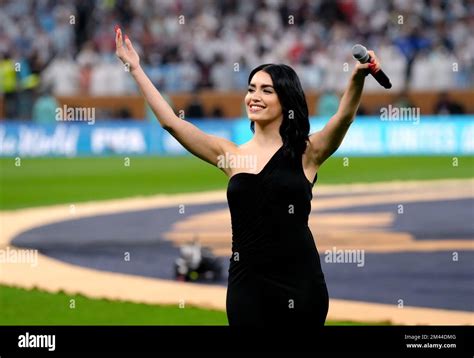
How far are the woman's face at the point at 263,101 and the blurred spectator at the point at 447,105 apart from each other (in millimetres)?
27711

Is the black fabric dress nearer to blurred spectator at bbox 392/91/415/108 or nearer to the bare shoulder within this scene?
the bare shoulder

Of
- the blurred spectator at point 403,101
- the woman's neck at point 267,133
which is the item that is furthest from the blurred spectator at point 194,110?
the woman's neck at point 267,133

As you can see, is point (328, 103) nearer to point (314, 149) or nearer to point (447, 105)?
point (447, 105)

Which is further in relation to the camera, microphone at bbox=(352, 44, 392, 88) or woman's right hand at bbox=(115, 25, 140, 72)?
woman's right hand at bbox=(115, 25, 140, 72)

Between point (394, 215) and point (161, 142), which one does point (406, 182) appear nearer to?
point (394, 215)

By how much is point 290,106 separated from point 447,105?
27.8m

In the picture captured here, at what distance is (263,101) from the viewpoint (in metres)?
6.73

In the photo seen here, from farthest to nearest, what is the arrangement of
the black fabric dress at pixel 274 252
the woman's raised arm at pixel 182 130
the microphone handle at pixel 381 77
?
1. the woman's raised arm at pixel 182 130
2. the black fabric dress at pixel 274 252
3. the microphone handle at pixel 381 77

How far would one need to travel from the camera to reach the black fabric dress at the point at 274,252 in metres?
6.50

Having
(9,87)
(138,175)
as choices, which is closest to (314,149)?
(138,175)

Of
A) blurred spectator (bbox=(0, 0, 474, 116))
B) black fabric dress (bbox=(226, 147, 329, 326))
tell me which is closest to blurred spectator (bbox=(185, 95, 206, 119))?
blurred spectator (bbox=(0, 0, 474, 116))

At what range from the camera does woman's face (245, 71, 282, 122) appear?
6734 mm

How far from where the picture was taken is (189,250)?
45.6 ft

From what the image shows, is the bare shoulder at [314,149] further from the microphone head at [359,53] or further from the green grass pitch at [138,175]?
the green grass pitch at [138,175]
